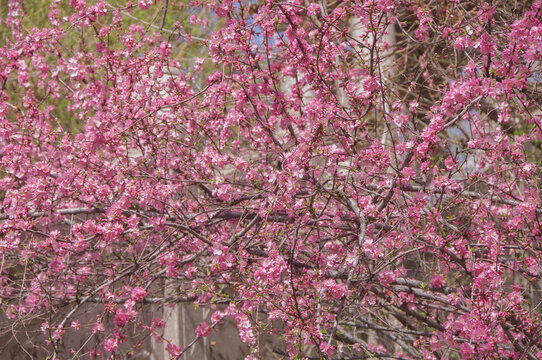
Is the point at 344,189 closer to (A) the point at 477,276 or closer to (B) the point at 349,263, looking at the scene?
(B) the point at 349,263

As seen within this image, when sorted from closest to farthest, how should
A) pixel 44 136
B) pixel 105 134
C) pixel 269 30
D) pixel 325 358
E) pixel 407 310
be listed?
1. pixel 325 358
2. pixel 269 30
3. pixel 105 134
4. pixel 407 310
5. pixel 44 136

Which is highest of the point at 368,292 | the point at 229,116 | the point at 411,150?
the point at 229,116

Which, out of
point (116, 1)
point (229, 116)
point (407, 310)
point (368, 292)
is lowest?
point (407, 310)

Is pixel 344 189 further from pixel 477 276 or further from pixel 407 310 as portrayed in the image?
pixel 407 310

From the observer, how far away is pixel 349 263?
3484 millimetres

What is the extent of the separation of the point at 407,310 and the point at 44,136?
10.6 ft

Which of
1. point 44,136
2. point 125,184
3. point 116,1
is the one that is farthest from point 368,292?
point 116,1

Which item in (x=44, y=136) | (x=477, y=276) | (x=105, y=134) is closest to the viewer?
(x=477, y=276)

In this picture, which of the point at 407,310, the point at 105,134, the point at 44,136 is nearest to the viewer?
the point at 105,134

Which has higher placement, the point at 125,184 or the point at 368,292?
the point at 125,184

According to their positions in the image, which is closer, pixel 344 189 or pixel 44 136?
pixel 344 189

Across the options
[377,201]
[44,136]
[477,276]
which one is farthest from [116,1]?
[477,276]

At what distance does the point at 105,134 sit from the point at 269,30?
1.36 m

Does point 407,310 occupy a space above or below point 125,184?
below
